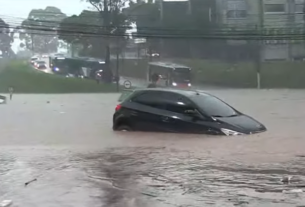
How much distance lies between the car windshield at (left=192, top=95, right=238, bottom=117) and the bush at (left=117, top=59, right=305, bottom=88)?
36.7 metres

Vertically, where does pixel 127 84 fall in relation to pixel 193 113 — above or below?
below

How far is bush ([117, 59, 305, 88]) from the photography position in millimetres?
51594

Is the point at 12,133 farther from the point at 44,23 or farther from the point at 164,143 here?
the point at 44,23

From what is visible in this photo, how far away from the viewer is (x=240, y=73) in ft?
175

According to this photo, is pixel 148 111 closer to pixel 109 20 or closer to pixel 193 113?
pixel 193 113

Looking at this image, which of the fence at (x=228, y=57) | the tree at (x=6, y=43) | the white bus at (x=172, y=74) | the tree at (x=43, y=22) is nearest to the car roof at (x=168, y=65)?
the white bus at (x=172, y=74)

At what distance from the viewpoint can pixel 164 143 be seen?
12656mm

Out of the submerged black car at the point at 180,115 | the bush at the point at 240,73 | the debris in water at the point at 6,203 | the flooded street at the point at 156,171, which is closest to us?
the debris in water at the point at 6,203

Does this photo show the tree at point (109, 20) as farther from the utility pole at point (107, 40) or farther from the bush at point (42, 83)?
the bush at point (42, 83)

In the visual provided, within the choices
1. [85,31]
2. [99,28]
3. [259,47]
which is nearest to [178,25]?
[99,28]

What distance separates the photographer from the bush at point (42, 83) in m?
54.2

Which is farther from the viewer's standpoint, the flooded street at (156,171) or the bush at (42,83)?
the bush at (42,83)

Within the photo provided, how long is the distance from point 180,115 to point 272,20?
1683 inches

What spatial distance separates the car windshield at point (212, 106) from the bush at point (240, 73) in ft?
120
